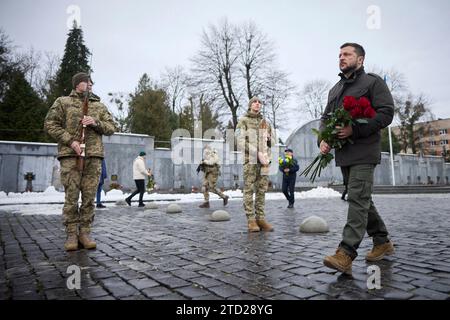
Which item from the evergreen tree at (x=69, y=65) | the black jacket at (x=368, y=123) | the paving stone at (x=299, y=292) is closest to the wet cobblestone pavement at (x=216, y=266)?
the paving stone at (x=299, y=292)

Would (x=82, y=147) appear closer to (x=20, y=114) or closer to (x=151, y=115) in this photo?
(x=20, y=114)

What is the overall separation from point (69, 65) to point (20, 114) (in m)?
13.4

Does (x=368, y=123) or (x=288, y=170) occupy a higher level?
(x=368, y=123)

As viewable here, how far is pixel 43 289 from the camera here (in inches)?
104

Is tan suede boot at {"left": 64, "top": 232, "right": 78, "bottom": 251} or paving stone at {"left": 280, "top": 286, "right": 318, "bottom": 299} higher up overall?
tan suede boot at {"left": 64, "top": 232, "right": 78, "bottom": 251}

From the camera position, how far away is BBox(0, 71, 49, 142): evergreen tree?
26672mm

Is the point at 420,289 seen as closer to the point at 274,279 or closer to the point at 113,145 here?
the point at 274,279

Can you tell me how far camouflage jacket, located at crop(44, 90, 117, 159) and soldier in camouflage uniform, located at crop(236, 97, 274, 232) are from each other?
88.8 inches

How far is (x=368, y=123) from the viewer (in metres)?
3.05

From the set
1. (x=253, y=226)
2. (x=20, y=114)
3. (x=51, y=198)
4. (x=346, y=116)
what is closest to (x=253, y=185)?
(x=253, y=226)

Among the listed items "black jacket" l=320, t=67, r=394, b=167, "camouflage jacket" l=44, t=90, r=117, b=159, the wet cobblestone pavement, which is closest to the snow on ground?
the wet cobblestone pavement

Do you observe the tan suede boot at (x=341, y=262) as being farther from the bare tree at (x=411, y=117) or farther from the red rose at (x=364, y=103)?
the bare tree at (x=411, y=117)

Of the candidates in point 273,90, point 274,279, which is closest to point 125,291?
point 274,279

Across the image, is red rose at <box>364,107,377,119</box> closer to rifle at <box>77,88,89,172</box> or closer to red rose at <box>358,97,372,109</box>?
red rose at <box>358,97,372,109</box>
